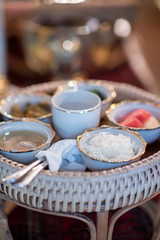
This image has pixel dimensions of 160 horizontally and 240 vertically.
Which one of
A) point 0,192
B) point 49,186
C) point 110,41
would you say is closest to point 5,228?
point 0,192

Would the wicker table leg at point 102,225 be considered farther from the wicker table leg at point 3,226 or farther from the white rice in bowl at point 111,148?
the wicker table leg at point 3,226

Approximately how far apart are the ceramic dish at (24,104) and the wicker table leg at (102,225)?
322mm

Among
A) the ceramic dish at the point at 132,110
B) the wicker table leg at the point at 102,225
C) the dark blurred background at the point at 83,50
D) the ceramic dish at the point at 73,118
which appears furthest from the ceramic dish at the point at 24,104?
the dark blurred background at the point at 83,50

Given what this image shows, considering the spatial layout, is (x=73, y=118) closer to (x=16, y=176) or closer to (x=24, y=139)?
(x=24, y=139)

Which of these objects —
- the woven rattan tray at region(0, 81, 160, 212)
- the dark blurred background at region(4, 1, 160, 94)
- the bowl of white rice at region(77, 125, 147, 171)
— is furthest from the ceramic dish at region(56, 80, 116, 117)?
the dark blurred background at region(4, 1, 160, 94)

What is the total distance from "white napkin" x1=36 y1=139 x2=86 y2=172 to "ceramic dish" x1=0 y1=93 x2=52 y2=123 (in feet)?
0.49

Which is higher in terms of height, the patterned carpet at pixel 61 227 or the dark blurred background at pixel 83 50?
the dark blurred background at pixel 83 50

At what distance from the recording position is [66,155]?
0.81 meters

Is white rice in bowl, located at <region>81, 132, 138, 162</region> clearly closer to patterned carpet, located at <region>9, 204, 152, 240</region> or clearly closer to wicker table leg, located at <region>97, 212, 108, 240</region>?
wicker table leg, located at <region>97, 212, 108, 240</region>

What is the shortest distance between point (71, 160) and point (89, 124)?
0.42 ft

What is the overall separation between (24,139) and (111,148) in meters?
0.23

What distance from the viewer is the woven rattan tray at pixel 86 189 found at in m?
0.72

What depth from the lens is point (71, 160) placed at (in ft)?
2.67

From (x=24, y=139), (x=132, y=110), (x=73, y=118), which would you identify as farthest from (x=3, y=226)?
(x=132, y=110)
